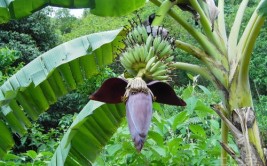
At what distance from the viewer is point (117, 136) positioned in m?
1.41

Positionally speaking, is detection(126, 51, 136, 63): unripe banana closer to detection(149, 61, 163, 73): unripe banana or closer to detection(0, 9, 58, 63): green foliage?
detection(149, 61, 163, 73): unripe banana

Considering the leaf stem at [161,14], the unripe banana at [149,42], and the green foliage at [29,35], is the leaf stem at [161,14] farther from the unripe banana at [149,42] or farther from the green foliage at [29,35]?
the green foliage at [29,35]

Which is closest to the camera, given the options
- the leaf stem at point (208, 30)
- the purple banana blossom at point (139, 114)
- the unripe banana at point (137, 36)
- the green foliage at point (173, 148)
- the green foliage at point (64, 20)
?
the purple banana blossom at point (139, 114)

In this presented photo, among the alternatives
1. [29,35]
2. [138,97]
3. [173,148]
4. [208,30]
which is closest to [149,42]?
[138,97]

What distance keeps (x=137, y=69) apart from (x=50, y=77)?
2.37ft

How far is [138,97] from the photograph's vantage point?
0.64m

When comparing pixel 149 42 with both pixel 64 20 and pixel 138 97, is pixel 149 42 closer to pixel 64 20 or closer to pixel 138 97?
pixel 138 97

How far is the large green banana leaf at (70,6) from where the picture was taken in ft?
3.71

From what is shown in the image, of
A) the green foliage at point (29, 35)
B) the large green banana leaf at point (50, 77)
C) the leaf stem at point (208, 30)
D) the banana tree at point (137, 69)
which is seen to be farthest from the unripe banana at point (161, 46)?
the green foliage at point (29, 35)

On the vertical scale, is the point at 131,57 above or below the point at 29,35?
above

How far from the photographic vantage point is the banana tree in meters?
0.72

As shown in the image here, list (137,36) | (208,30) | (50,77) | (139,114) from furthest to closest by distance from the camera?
(50,77) → (208,30) → (137,36) → (139,114)

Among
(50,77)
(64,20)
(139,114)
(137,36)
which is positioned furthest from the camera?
(64,20)

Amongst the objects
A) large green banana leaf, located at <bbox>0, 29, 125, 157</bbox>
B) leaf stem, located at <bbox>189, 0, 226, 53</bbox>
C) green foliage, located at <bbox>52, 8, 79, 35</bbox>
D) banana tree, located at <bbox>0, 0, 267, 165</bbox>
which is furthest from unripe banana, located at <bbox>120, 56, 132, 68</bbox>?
green foliage, located at <bbox>52, 8, 79, 35</bbox>
